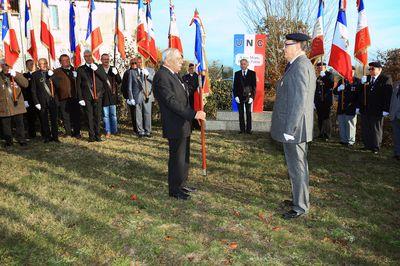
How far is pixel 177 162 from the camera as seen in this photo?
5.20 m

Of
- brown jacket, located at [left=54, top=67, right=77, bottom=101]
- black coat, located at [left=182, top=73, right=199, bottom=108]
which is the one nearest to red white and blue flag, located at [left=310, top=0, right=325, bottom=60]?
black coat, located at [left=182, top=73, right=199, bottom=108]

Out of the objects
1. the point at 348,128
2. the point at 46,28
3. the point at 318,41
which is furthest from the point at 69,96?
the point at 348,128

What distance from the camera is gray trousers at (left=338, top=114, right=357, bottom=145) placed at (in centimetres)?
905

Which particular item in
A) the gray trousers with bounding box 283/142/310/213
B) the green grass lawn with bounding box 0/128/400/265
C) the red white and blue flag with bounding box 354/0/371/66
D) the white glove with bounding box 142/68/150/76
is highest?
the red white and blue flag with bounding box 354/0/371/66

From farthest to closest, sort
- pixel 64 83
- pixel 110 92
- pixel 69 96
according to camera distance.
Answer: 1. pixel 110 92
2. pixel 69 96
3. pixel 64 83

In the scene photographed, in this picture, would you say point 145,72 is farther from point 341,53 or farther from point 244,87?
point 341,53

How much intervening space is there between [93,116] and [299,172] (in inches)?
258

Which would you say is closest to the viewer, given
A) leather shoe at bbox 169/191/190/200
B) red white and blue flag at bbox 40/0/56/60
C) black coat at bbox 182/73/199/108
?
leather shoe at bbox 169/191/190/200

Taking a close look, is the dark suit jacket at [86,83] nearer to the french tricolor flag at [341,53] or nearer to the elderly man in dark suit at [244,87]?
the elderly man in dark suit at [244,87]

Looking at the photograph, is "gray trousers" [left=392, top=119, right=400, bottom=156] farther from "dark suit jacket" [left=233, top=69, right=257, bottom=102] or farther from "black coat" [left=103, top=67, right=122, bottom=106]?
"black coat" [left=103, top=67, right=122, bottom=106]

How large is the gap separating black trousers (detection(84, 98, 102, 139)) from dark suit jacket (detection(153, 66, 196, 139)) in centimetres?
478

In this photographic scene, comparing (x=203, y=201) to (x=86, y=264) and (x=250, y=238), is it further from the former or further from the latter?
(x=86, y=264)

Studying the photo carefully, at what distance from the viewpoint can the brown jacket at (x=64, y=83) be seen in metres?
9.42

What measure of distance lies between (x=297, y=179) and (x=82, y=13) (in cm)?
2756
